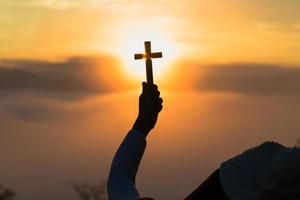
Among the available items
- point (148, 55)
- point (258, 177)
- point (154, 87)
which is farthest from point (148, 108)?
point (258, 177)

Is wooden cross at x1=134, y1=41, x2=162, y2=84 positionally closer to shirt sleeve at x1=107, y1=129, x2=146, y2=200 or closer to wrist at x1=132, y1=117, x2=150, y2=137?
wrist at x1=132, y1=117, x2=150, y2=137

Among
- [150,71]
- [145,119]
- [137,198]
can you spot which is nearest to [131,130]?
[145,119]

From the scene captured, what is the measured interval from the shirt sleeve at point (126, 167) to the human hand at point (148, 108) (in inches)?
2.1

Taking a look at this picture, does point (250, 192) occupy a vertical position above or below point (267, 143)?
below

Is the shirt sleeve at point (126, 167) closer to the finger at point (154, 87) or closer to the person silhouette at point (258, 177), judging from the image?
the finger at point (154, 87)

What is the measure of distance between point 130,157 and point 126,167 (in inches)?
2.6

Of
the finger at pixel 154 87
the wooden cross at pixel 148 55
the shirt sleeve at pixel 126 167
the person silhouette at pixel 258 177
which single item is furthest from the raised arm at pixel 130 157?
the wooden cross at pixel 148 55

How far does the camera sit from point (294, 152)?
2.63m

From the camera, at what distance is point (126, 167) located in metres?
3.94

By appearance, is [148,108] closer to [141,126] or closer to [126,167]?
[141,126]

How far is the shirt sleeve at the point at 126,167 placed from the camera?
381 cm

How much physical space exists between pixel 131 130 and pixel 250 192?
5.07 ft

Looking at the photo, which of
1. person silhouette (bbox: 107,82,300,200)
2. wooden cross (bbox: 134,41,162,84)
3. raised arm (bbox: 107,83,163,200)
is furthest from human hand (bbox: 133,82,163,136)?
person silhouette (bbox: 107,82,300,200)

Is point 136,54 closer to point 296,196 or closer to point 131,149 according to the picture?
point 131,149
